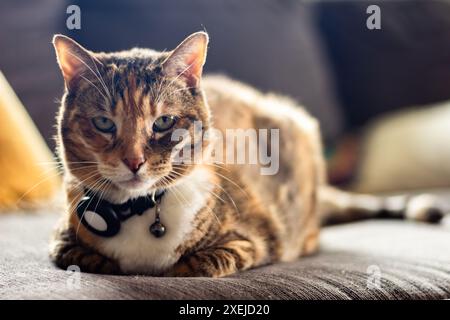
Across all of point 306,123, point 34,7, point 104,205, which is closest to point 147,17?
point 34,7

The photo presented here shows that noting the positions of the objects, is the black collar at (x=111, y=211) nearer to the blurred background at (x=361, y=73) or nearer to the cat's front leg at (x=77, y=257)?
the cat's front leg at (x=77, y=257)

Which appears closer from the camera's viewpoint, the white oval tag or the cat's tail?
the white oval tag

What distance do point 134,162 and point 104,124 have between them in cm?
8

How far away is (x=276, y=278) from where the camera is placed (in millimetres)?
937

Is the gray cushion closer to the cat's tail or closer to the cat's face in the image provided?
the cat's face

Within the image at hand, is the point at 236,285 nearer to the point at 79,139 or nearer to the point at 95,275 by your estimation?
the point at 95,275

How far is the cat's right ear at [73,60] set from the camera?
2.88ft

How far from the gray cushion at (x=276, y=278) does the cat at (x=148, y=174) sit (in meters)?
0.06

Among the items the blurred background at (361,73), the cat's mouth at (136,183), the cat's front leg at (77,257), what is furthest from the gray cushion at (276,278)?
the blurred background at (361,73)

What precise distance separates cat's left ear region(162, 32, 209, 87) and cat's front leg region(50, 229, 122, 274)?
34 centimetres

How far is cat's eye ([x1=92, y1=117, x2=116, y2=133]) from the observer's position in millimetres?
879

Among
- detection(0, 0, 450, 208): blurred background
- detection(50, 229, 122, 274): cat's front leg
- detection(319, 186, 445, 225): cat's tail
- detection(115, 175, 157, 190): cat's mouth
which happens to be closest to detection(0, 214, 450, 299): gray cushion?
detection(50, 229, 122, 274): cat's front leg

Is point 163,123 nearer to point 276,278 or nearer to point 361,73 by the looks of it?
point 276,278

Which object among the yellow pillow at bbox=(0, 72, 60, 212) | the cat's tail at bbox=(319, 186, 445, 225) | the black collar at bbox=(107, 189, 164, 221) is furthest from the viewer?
the cat's tail at bbox=(319, 186, 445, 225)
